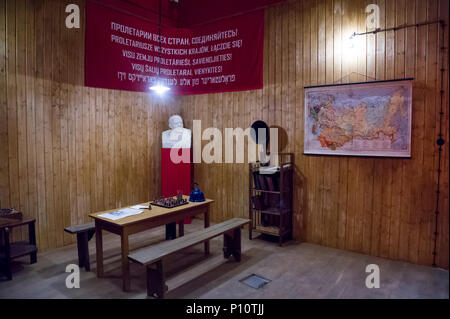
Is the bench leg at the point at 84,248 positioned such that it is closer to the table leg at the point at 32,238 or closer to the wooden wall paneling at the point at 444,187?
the table leg at the point at 32,238

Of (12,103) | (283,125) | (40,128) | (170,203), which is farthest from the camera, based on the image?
(283,125)

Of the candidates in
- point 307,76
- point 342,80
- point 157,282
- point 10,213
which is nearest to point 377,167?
point 342,80

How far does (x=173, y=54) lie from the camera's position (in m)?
4.28

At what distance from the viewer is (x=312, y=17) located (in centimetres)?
438

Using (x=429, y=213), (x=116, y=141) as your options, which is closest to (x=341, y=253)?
(x=429, y=213)

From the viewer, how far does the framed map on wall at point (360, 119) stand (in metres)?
3.79

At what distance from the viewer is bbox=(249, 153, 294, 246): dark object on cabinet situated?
14.6ft

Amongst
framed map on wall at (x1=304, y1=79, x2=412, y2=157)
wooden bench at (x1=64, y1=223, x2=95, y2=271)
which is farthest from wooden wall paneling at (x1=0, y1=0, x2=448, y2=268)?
wooden bench at (x1=64, y1=223, x2=95, y2=271)

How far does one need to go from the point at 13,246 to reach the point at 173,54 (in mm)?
3239

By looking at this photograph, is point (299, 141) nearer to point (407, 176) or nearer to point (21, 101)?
point (407, 176)

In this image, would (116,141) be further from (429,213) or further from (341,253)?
(429,213)

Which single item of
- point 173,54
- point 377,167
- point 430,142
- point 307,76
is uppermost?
point 173,54

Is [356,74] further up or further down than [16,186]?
further up
